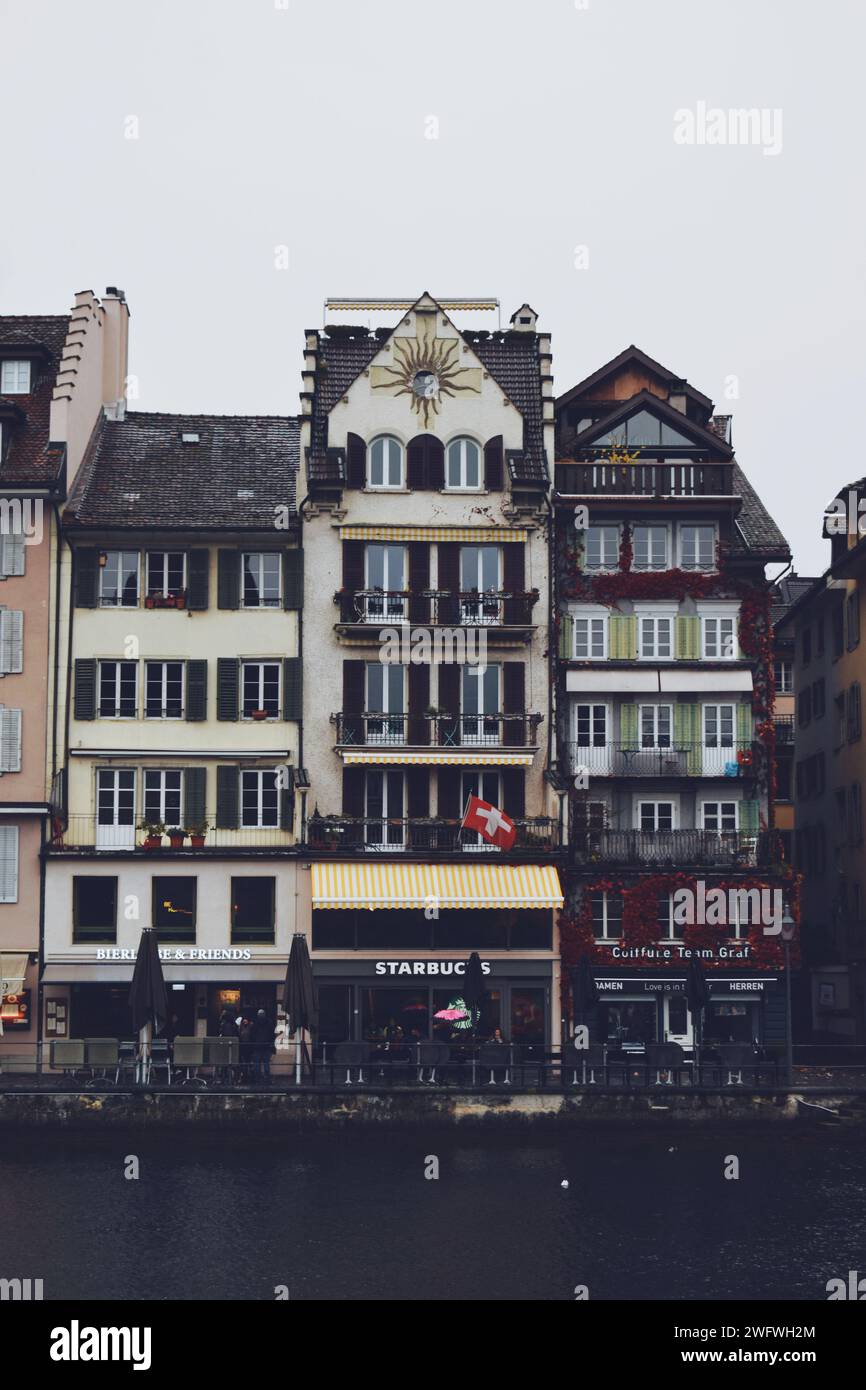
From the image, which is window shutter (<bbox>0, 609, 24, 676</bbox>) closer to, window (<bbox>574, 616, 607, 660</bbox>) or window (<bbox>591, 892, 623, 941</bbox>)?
window (<bbox>574, 616, 607, 660</bbox>)

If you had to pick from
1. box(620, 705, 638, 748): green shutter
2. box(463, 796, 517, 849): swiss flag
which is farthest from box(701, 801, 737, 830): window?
box(463, 796, 517, 849): swiss flag

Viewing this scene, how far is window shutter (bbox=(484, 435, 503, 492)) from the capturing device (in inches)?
2717

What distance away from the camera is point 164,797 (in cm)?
6712

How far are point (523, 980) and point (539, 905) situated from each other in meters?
2.99

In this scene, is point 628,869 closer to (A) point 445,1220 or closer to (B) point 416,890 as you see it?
(B) point 416,890

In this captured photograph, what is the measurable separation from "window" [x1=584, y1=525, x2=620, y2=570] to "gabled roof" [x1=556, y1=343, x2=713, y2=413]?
18.2 feet

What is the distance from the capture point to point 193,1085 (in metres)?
55.1

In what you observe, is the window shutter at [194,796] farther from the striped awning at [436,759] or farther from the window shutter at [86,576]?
the window shutter at [86,576]

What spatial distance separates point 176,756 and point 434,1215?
2564 cm

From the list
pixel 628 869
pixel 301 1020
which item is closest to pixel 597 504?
pixel 628 869

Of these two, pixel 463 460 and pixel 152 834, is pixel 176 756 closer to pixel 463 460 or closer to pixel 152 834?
pixel 152 834

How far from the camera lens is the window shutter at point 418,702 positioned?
221 ft

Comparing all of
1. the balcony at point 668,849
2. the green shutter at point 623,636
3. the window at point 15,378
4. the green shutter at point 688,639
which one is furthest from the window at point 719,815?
the window at point 15,378

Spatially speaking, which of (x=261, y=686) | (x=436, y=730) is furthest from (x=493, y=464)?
(x=261, y=686)
